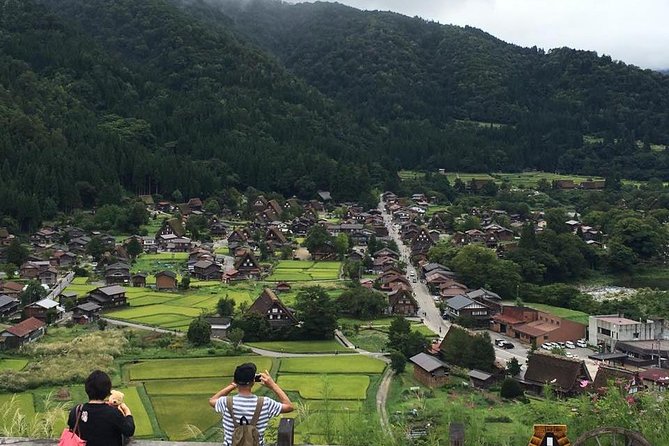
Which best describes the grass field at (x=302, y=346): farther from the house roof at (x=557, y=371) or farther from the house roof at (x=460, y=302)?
the house roof at (x=460, y=302)

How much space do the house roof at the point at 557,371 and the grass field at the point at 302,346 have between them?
6631 millimetres

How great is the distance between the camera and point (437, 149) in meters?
83.6

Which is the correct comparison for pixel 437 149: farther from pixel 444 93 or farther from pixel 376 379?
pixel 376 379

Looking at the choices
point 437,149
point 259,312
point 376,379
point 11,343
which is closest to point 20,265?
point 11,343

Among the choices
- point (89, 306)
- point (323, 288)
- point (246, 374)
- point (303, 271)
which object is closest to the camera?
point (246, 374)

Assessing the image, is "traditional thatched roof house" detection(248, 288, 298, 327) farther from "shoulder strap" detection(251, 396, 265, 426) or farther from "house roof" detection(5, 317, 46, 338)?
"shoulder strap" detection(251, 396, 265, 426)

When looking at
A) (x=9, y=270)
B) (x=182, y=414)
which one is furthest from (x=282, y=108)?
(x=182, y=414)

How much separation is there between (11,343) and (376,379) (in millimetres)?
12595

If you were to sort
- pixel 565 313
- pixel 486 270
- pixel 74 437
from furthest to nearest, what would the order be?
pixel 486 270
pixel 565 313
pixel 74 437

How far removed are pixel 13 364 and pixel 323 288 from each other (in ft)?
48.6

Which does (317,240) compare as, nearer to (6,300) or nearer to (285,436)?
(6,300)

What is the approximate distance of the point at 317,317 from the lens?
23984mm

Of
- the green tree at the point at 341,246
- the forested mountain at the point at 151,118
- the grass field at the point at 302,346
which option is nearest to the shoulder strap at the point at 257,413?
the grass field at the point at 302,346

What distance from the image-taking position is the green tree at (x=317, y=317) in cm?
2394
